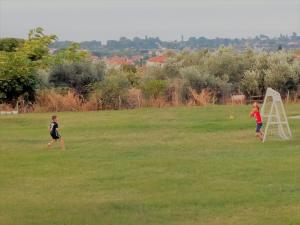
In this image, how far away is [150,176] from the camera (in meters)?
16.6

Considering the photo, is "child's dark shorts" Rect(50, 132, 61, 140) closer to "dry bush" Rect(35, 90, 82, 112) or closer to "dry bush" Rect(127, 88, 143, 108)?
"dry bush" Rect(35, 90, 82, 112)

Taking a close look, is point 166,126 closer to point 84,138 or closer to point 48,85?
point 84,138

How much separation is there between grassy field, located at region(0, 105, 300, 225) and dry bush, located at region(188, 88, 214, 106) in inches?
449

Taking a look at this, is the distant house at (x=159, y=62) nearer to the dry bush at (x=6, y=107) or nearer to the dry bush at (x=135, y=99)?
the dry bush at (x=135, y=99)

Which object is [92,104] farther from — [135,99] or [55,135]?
[55,135]

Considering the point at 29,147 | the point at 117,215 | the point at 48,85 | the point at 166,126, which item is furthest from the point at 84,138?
the point at 48,85

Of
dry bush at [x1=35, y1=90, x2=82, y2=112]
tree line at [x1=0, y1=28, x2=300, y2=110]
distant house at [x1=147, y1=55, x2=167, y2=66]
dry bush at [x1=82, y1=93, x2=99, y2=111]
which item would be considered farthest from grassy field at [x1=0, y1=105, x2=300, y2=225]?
distant house at [x1=147, y1=55, x2=167, y2=66]

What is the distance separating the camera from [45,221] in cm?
1216

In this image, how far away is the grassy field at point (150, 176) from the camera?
494 inches

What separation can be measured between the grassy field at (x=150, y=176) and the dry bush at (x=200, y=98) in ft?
37.4

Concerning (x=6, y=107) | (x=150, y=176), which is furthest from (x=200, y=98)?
(x=150, y=176)

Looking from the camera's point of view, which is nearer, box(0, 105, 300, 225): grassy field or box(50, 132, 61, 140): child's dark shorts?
box(0, 105, 300, 225): grassy field

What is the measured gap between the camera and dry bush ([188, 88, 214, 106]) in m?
40.2

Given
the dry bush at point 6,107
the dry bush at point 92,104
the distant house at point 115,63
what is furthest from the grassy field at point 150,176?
the distant house at point 115,63
